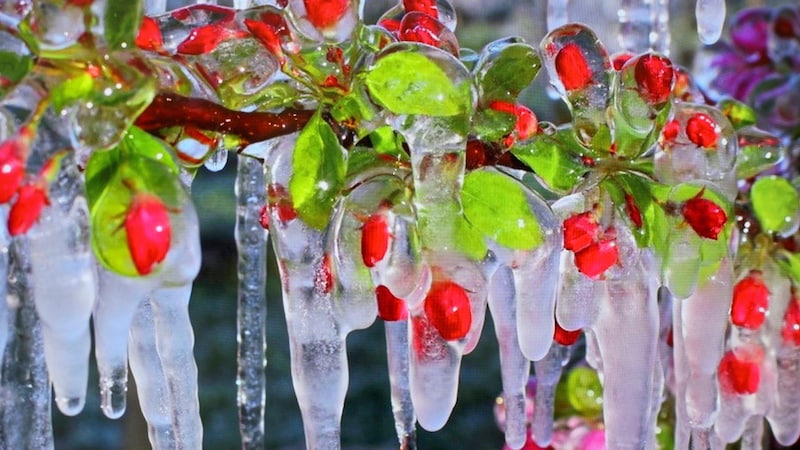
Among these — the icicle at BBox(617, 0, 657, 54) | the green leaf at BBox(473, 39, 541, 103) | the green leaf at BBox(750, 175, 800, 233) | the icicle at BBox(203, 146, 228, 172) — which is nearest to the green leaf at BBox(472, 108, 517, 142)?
the green leaf at BBox(473, 39, 541, 103)

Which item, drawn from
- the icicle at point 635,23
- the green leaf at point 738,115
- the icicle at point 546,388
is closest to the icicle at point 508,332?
→ the icicle at point 546,388

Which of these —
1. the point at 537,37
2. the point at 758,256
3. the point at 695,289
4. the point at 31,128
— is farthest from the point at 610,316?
the point at 537,37

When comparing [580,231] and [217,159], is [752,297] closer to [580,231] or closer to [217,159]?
[580,231]

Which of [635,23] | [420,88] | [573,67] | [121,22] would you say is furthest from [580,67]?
[635,23]

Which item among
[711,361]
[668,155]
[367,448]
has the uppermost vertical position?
[668,155]

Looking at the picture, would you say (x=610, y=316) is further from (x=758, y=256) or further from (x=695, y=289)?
(x=758, y=256)

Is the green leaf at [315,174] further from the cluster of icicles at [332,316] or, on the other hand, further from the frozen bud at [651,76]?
the frozen bud at [651,76]

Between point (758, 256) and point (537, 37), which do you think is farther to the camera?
point (537, 37)
